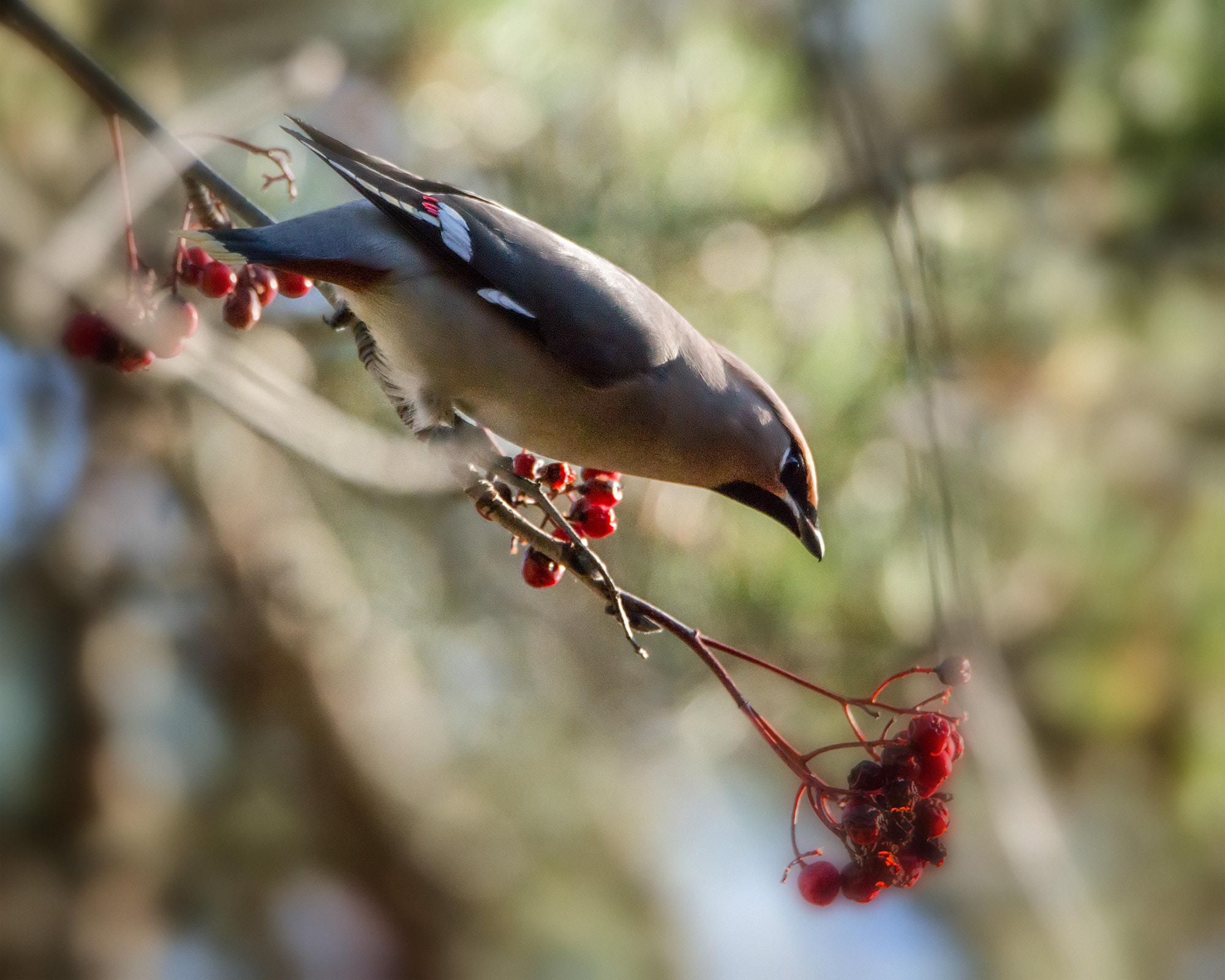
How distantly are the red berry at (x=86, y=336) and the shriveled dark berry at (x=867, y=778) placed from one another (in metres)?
1.12

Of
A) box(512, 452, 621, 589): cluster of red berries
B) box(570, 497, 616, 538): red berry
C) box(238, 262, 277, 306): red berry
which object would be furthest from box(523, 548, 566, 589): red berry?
box(238, 262, 277, 306): red berry

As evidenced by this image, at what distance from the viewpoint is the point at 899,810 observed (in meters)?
1.22

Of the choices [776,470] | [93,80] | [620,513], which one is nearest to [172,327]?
[93,80]

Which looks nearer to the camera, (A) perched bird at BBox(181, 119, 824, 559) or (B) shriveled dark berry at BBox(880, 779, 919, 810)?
(B) shriveled dark berry at BBox(880, 779, 919, 810)

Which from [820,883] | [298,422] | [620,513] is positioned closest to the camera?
[820,883]

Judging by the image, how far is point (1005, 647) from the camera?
12.7 ft

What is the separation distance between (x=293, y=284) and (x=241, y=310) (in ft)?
0.33

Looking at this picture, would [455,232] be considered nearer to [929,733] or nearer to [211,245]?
[211,245]

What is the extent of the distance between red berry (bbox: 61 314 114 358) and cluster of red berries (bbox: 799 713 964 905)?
1123mm

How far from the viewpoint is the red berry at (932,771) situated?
123cm

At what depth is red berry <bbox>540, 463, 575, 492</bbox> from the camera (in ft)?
5.41

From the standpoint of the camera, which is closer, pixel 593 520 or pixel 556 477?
pixel 593 520

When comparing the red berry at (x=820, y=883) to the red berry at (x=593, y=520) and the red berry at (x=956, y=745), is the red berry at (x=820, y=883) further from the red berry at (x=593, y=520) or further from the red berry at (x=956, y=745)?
the red berry at (x=593, y=520)

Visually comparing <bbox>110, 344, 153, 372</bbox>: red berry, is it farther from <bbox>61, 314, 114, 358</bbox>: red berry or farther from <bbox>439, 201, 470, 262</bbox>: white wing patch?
<bbox>439, 201, 470, 262</bbox>: white wing patch
